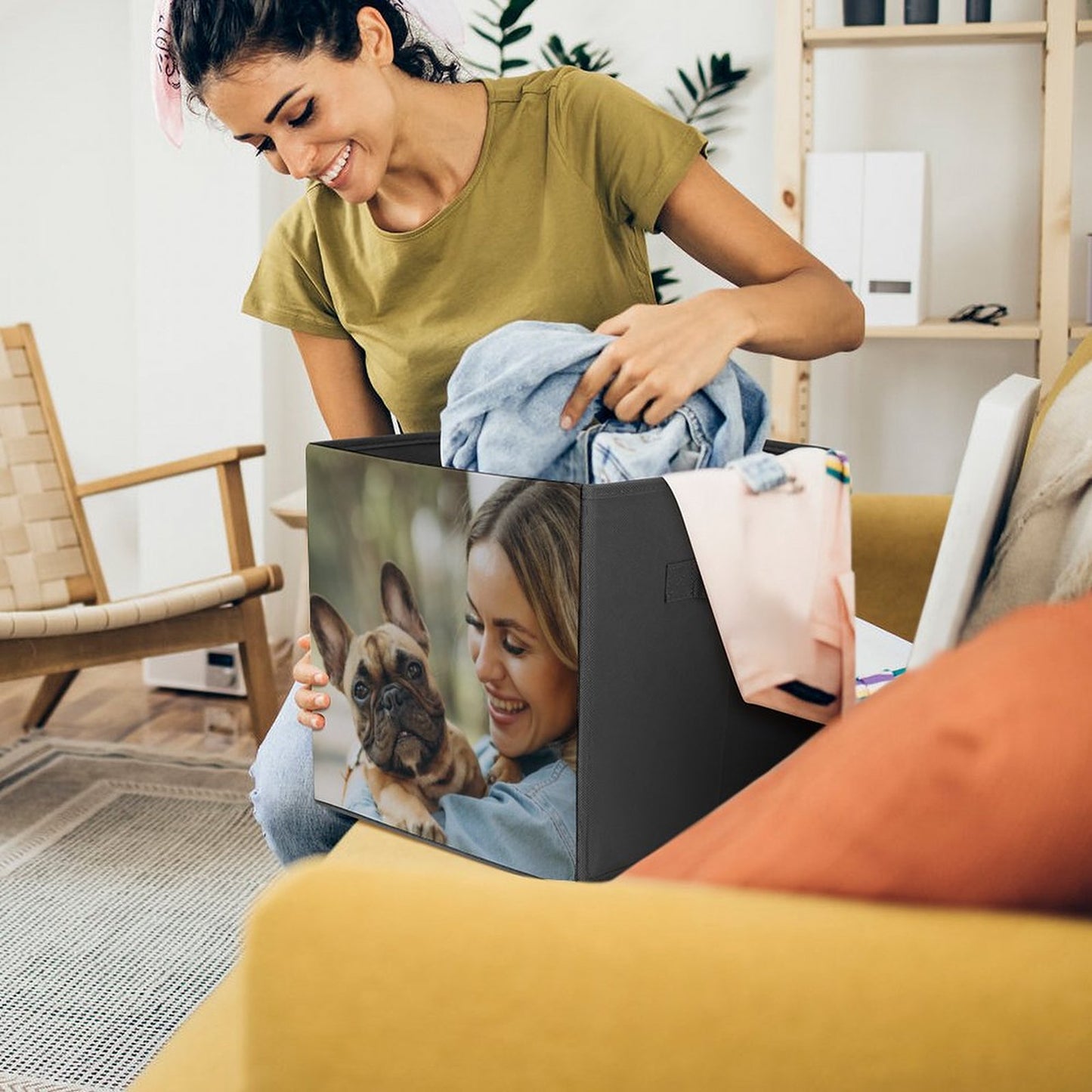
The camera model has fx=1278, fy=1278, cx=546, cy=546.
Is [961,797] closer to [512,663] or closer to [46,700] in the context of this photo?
[512,663]

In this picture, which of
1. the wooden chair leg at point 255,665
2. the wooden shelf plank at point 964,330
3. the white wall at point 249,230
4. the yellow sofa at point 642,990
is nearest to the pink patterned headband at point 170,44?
the yellow sofa at point 642,990

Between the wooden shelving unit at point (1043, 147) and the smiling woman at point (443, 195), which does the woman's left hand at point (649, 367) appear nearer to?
the smiling woman at point (443, 195)

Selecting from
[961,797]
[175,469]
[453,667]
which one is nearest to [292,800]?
[453,667]

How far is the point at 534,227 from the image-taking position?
1.15 meters

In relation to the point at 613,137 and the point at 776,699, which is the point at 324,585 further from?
the point at 613,137

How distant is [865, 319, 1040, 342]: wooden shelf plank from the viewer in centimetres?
225

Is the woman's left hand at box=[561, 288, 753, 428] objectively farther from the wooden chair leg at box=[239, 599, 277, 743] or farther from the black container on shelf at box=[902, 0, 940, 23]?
the black container on shelf at box=[902, 0, 940, 23]

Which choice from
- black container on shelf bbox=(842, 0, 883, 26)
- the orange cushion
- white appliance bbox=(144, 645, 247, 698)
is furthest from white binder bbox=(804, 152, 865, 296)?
the orange cushion

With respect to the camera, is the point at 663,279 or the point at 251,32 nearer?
the point at 251,32

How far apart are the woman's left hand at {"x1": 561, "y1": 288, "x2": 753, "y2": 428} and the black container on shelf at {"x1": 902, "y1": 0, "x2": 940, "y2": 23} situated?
1.72m

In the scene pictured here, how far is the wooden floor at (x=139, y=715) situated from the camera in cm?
251

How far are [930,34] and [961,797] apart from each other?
6.94 ft

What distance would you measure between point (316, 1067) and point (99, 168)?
300 cm

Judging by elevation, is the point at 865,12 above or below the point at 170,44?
above
